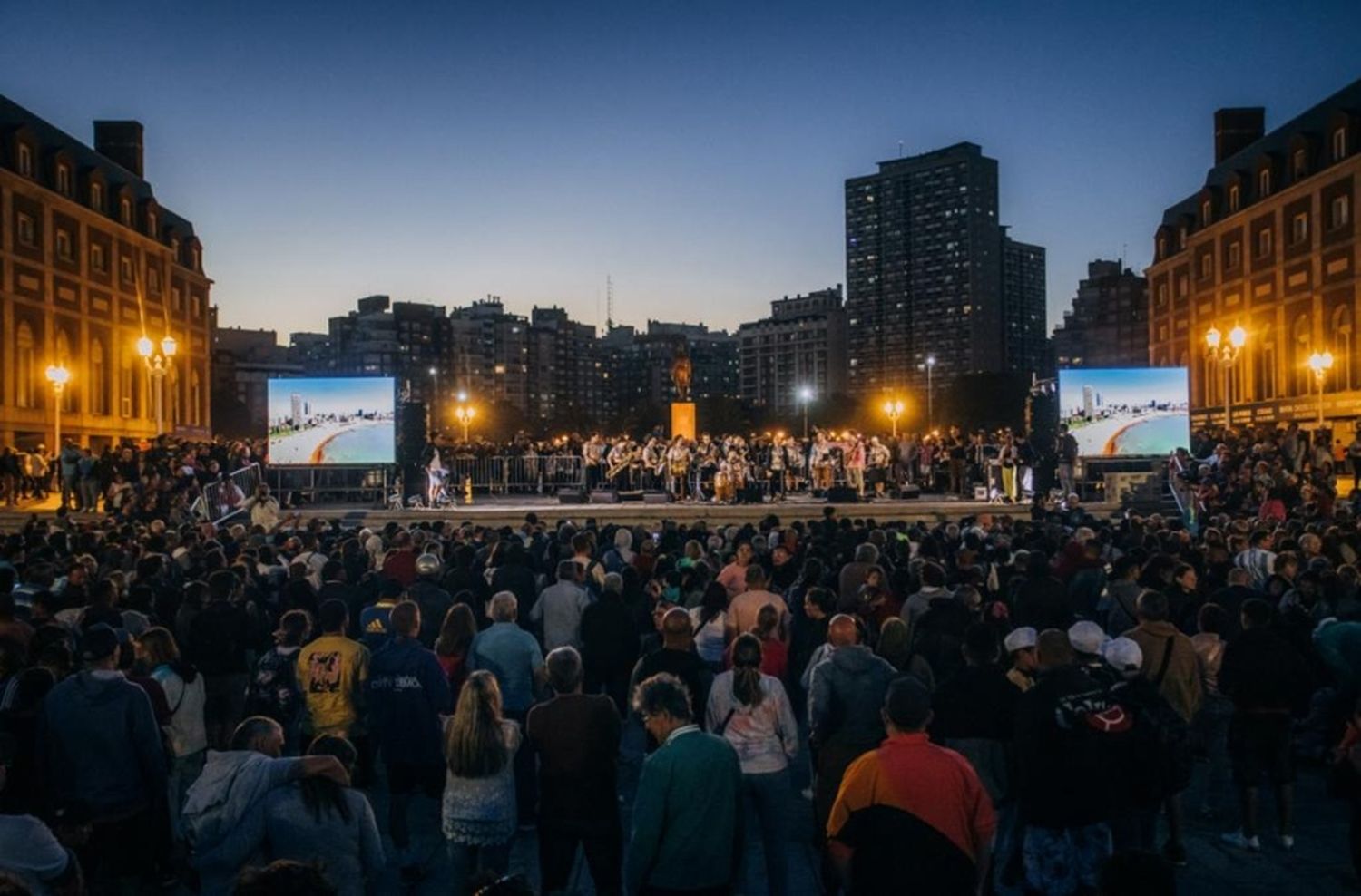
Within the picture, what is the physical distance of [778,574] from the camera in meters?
11.7

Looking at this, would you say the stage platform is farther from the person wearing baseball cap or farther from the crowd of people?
the person wearing baseball cap

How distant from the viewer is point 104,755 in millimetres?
5746

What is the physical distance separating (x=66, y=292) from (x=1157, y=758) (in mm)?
47980

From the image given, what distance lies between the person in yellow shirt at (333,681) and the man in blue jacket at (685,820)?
9.92 ft

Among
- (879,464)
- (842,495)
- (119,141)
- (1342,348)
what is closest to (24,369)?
(119,141)

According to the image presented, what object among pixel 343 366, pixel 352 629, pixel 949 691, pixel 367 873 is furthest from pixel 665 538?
pixel 343 366

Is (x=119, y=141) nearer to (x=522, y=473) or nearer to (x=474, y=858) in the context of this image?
(x=522, y=473)

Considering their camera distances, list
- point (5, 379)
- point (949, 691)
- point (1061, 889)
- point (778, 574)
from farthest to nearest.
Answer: point (5, 379) → point (778, 574) → point (949, 691) → point (1061, 889)

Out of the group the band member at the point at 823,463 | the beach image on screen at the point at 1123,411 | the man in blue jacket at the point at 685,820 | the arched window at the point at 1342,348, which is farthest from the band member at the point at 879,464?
the man in blue jacket at the point at 685,820

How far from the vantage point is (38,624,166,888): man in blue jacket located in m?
5.71

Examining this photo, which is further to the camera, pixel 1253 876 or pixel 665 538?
pixel 665 538

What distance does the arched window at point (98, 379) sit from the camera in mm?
45000

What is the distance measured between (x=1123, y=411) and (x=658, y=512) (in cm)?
1391

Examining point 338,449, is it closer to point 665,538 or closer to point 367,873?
point 665,538
